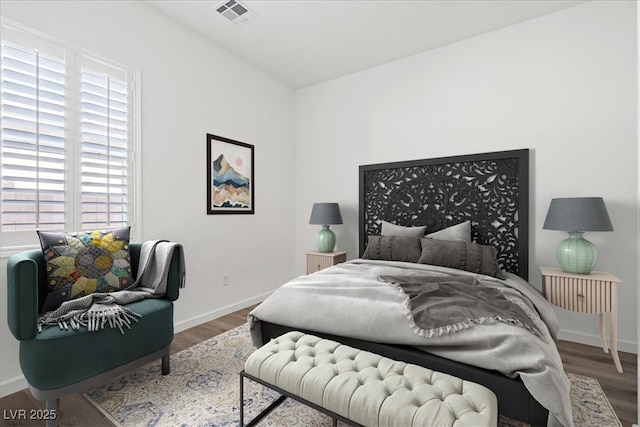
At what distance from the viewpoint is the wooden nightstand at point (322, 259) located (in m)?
3.63

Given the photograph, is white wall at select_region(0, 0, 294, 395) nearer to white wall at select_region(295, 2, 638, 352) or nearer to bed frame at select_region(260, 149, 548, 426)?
white wall at select_region(295, 2, 638, 352)

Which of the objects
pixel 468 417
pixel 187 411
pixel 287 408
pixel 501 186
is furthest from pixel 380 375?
pixel 501 186

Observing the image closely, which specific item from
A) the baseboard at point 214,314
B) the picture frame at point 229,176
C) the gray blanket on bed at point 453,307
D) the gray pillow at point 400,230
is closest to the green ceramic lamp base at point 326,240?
the gray pillow at point 400,230

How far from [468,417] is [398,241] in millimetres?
2073

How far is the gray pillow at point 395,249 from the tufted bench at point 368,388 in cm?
158

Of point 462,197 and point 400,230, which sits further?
point 400,230

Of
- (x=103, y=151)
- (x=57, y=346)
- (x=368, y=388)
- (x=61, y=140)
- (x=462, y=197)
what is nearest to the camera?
(x=368, y=388)

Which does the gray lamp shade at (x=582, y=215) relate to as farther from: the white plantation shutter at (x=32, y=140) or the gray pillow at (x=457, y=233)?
the white plantation shutter at (x=32, y=140)

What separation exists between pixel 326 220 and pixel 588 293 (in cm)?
242

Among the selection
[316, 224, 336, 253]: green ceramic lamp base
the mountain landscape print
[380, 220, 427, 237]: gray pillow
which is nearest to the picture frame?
the mountain landscape print

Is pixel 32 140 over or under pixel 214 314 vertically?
over

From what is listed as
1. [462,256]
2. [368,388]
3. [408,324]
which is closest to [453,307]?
[408,324]

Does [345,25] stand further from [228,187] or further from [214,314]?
[214,314]

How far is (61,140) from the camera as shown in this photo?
2.17 metres
